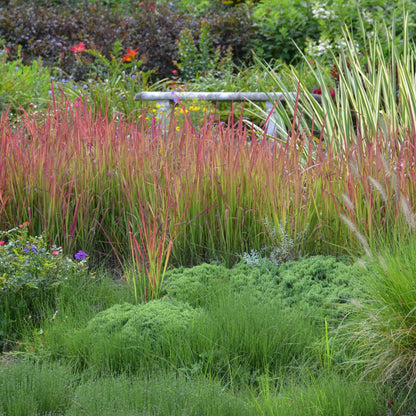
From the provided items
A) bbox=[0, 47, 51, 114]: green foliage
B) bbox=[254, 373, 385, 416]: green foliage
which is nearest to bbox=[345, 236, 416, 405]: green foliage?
bbox=[254, 373, 385, 416]: green foliage

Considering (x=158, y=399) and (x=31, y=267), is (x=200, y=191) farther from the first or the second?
(x=158, y=399)

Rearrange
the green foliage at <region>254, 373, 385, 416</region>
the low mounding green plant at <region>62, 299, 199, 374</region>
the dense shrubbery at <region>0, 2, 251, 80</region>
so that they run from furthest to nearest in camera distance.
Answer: the dense shrubbery at <region>0, 2, 251, 80</region>
the low mounding green plant at <region>62, 299, 199, 374</region>
the green foliage at <region>254, 373, 385, 416</region>

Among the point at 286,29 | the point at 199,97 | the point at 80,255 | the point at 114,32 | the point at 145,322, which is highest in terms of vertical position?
the point at 114,32

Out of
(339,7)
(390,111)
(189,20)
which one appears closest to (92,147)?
(390,111)

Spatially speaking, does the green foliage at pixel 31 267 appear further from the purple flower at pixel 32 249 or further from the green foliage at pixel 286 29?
the green foliage at pixel 286 29

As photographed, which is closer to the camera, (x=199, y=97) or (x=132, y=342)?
(x=132, y=342)

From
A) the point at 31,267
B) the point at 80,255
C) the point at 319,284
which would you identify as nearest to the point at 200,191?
the point at 80,255

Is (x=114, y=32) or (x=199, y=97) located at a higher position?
(x=114, y=32)

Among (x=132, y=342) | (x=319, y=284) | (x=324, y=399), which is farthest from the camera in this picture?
(x=319, y=284)

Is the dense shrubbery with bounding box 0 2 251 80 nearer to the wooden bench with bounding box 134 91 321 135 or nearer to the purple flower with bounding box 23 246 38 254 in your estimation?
the wooden bench with bounding box 134 91 321 135

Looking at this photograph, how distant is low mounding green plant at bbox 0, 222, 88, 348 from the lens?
315 centimetres

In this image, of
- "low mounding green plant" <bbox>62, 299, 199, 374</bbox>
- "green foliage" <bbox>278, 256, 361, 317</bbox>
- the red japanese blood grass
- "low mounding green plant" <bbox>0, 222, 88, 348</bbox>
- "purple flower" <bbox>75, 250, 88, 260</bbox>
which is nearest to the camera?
"low mounding green plant" <bbox>62, 299, 199, 374</bbox>

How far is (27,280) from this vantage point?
3221 millimetres

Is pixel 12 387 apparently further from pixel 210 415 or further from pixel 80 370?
pixel 210 415
